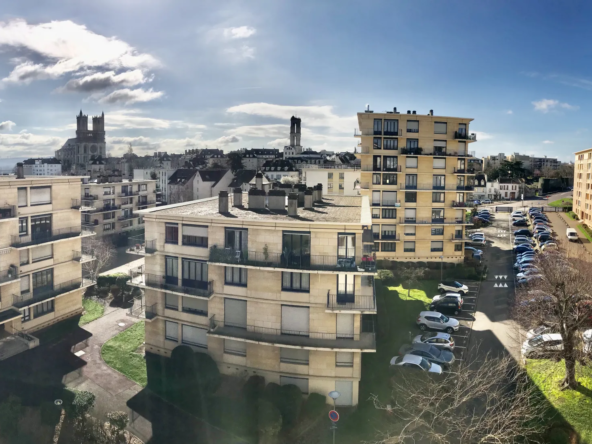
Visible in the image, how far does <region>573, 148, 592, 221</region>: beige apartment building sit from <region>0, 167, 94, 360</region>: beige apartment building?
61335mm

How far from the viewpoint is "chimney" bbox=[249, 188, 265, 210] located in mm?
25992

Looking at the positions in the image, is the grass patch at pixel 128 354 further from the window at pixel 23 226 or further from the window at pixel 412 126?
the window at pixel 412 126

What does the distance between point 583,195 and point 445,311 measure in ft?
143

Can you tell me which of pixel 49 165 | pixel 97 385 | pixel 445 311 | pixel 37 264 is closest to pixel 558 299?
pixel 445 311

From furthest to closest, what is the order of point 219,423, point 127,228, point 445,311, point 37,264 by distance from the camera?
point 127,228, point 445,311, point 37,264, point 219,423

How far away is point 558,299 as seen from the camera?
71.9 feet

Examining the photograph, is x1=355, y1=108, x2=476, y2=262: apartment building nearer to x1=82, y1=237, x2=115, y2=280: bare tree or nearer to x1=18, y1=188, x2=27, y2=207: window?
x1=82, y1=237, x2=115, y2=280: bare tree

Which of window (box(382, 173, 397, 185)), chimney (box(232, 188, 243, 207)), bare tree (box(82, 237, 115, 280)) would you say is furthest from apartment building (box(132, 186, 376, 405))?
window (box(382, 173, 397, 185))

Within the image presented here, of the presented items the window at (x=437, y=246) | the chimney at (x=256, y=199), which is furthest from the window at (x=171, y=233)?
the window at (x=437, y=246)

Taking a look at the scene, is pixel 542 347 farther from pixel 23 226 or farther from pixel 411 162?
pixel 23 226

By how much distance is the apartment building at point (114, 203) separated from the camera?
55969 millimetres

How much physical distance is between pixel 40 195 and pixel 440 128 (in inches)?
1423

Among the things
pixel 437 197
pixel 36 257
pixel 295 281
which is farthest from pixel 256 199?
pixel 437 197

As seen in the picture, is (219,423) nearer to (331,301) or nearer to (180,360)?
(180,360)
